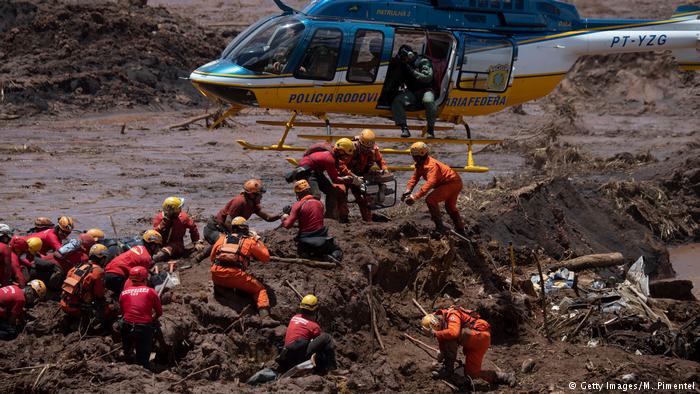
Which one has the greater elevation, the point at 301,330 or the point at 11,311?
the point at 301,330

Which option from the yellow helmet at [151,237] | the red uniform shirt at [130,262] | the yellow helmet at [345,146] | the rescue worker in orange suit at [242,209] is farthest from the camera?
the yellow helmet at [345,146]

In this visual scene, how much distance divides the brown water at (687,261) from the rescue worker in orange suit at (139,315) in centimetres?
1267

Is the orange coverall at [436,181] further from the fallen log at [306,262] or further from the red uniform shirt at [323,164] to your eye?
the fallen log at [306,262]

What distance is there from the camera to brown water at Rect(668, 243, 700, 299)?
2139 cm

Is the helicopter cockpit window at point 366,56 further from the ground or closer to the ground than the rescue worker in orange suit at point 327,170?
further from the ground

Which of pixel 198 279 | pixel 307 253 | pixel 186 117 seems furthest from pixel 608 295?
pixel 186 117

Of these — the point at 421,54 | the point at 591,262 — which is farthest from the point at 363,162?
the point at 591,262

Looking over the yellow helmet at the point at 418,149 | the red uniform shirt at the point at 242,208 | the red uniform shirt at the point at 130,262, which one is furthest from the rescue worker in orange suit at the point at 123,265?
the yellow helmet at the point at 418,149

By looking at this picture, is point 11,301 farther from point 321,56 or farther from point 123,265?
point 321,56

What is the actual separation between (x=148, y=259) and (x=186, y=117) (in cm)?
1711

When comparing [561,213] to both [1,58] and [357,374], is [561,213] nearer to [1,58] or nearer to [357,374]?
[357,374]

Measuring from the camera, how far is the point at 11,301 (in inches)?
489

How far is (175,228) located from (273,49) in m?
3.74

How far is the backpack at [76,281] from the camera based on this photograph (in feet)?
40.4
